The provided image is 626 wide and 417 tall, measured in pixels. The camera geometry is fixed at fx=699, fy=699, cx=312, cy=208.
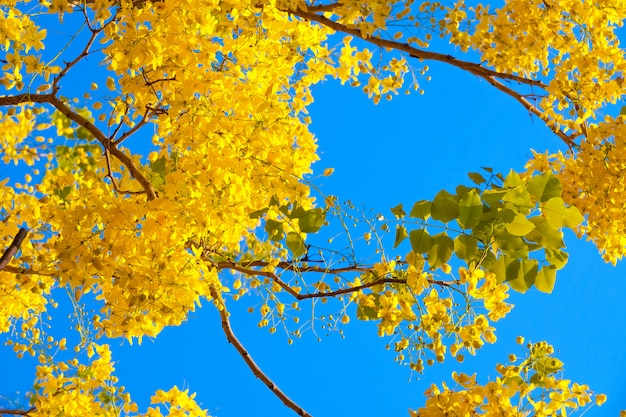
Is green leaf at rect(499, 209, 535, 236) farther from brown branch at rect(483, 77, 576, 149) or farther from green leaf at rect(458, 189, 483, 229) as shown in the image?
brown branch at rect(483, 77, 576, 149)

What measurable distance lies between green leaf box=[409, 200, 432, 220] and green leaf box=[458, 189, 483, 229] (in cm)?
6

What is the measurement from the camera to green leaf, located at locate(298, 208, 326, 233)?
5.26 ft

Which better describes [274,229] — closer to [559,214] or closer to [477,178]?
[477,178]

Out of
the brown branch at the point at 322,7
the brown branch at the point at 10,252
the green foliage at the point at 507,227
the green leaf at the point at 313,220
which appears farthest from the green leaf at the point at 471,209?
the brown branch at the point at 322,7

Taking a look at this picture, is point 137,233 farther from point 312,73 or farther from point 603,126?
point 603,126

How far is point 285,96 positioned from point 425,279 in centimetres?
89

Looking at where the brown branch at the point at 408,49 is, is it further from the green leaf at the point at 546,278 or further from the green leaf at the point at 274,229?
the green leaf at the point at 546,278

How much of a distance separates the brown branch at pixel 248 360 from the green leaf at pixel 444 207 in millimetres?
922

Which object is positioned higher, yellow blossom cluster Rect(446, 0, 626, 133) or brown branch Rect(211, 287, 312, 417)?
yellow blossom cluster Rect(446, 0, 626, 133)

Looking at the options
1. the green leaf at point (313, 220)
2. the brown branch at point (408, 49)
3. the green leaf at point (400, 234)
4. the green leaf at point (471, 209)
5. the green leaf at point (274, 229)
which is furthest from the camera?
the brown branch at point (408, 49)

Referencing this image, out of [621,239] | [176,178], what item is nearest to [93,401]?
[176,178]

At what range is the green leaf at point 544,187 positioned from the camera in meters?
1.37

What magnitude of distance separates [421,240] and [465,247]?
9 cm

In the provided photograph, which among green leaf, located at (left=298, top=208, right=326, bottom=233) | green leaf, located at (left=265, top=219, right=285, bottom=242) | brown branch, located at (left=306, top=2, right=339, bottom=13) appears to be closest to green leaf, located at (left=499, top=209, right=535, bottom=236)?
green leaf, located at (left=298, top=208, right=326, bottom=233)
